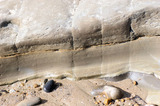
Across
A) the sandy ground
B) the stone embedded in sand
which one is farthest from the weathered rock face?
the stone embedded in sand

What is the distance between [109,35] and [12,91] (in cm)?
153

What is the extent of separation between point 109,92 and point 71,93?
0.50m

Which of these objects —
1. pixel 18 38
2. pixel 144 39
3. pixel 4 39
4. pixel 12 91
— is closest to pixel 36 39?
pixel 18 38

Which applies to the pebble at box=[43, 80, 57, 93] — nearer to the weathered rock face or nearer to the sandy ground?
the sandy ground

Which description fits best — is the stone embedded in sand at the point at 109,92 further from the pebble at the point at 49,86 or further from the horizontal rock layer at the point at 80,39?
the pebble at the point at 49,86

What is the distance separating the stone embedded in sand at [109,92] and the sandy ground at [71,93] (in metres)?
0.05

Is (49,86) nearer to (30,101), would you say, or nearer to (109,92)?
(30,101)

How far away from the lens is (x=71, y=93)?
2502mm

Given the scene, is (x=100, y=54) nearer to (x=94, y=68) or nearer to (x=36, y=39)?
(x=94, y=68)

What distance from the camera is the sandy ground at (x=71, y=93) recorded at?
234 cm

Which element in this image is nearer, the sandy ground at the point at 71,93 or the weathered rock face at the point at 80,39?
the sandy ground at the point at 71,93

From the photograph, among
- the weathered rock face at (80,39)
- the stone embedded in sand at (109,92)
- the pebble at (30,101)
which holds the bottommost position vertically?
the pebble at (30,101)

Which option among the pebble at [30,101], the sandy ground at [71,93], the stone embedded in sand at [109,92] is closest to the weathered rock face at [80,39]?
the sandy ground at [71,93]

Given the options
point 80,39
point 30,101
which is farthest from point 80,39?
point 30,101
